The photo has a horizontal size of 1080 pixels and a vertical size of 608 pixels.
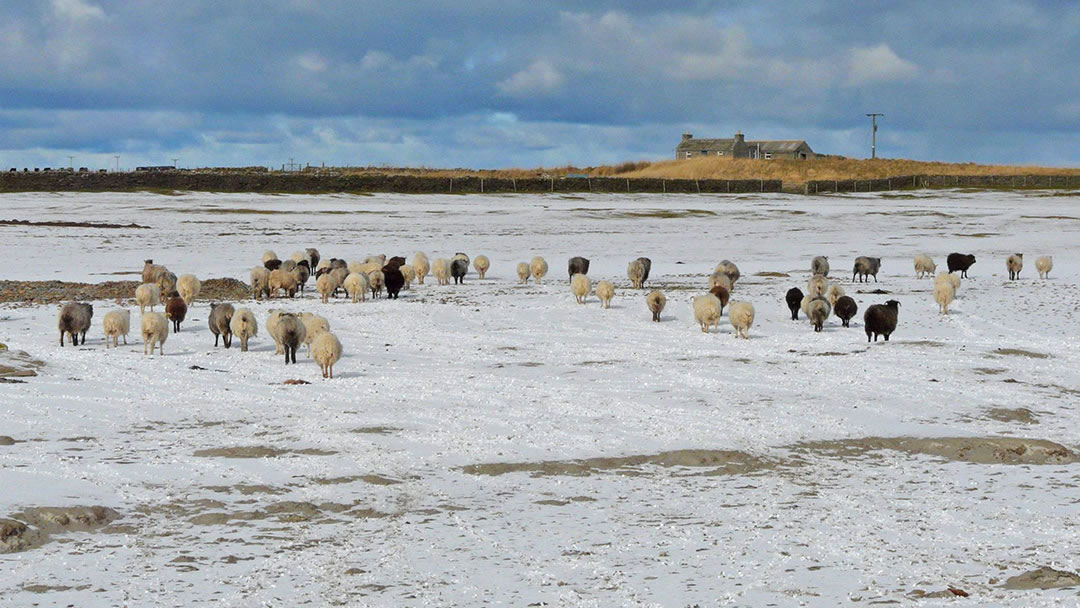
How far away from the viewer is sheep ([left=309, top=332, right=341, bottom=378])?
1638 centimetres

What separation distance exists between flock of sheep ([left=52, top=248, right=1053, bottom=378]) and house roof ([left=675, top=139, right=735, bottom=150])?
8398 cm

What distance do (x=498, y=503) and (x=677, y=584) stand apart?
254cm

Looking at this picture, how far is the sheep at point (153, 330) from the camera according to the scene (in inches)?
717

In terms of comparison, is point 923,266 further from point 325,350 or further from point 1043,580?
point 1043,580

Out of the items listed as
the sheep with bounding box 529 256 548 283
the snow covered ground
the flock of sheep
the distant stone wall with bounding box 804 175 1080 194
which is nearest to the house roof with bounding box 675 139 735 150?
the distant stone wall with bounding box 804 175 1080 194

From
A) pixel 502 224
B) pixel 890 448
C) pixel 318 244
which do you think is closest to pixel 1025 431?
pixel 890 448

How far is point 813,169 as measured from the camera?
10369 centimetres

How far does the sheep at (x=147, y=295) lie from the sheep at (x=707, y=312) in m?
10.9

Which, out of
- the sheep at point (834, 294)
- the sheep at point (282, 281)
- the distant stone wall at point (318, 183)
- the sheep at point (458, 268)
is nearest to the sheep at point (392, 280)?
the sheep at point (282, 281)

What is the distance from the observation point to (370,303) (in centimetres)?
2597

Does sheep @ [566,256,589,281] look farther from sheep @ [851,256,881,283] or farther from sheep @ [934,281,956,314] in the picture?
sheep @ [934,281,956,314]

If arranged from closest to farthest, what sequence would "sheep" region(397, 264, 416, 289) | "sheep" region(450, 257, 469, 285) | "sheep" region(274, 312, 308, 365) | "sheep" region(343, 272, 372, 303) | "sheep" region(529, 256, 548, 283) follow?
1. "sheep" region(274, 312, 308, 365)
2. "sheep" region(343, 272, 372, 303)
3. "sheep" region(397, 264, 416, 289)
4. "sheep" region(450, 257, 469, 285)
5. "sheep" region(529, 256, 548, 283)

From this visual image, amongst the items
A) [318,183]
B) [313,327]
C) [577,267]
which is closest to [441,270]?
[577,267]

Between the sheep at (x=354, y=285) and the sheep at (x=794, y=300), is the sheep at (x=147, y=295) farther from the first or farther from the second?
the sheep at (x=794, y=300)
